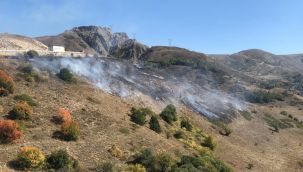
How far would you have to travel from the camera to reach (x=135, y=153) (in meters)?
36.4

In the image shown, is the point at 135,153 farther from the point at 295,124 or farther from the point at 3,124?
the point at 295,124

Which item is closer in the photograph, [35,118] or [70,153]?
[70,153]

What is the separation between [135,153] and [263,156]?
2358cm

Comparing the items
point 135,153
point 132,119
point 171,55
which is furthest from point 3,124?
point 171,55

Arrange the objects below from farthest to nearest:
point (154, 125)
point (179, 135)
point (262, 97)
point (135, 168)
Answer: point (262, 97) → point (179, 135) → point (154, 125) → point (135, 168)

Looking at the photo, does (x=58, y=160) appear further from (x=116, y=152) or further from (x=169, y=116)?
(x=169, y=116)

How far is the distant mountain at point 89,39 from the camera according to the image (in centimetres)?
15575

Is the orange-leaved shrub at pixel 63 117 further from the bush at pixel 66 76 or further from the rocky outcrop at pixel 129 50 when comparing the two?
the rocky outcrop at pixel 129 50

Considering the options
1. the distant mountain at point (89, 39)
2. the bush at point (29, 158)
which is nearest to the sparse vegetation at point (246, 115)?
Result: the bush at point (29, 158)

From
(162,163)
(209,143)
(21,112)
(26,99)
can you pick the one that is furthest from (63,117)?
(209,143)

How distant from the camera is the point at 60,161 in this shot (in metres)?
29.5

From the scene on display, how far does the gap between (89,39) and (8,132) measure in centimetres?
13409

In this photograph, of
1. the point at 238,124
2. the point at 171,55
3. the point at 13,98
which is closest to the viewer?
the point at 13,98

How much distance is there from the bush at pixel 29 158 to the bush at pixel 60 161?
611mm
